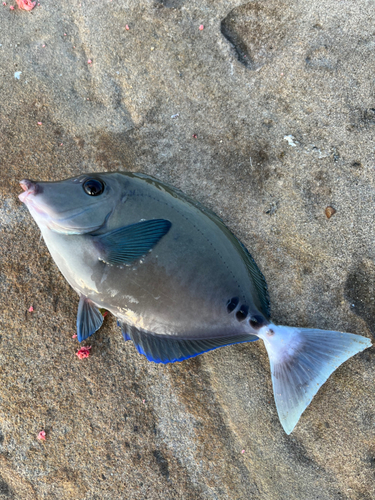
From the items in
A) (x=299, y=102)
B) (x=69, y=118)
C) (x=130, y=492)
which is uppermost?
(x=299, y=102)

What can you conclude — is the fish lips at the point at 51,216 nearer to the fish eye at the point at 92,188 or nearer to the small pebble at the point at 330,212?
the fish eye at the point at 92,188

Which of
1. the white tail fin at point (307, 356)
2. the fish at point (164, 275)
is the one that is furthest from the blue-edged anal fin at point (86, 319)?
the white tail fin at point (307, 356)

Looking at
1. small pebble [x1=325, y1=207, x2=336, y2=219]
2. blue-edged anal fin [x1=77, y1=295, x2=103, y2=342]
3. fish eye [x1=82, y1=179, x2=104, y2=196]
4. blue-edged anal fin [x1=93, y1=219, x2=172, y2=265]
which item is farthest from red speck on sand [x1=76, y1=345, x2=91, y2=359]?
small pebble [x1=325, y1=207, x2=336, y2=219]

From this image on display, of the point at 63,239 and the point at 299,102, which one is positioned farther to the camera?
the point at 299,102

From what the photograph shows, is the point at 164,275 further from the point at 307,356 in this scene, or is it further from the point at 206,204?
the point at 307,356

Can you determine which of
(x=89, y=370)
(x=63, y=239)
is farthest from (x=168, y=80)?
(x=89, y=370)

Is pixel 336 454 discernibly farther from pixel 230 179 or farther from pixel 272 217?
pixel 230 179

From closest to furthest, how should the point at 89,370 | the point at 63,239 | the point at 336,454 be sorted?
the point at 63,239 → the point at 336,454 → the point at 89,370

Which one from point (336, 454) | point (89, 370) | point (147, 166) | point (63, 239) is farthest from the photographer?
point (147, 166)

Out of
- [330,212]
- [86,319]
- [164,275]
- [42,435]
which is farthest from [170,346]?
[330,212]
